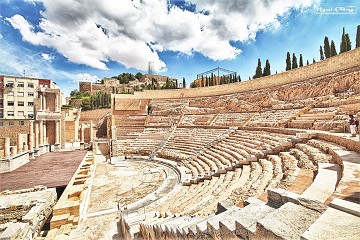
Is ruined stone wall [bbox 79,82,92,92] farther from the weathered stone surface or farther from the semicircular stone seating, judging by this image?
the weathered stone surface

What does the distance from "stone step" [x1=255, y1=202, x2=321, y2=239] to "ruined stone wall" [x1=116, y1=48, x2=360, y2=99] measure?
68.6 feet

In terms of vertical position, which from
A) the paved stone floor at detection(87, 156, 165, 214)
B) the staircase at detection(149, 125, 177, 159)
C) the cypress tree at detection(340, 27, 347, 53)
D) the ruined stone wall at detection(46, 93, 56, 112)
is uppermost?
the cypress tree at detection(340, 27, 347, 53)

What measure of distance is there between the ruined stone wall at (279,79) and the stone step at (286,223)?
20919mm

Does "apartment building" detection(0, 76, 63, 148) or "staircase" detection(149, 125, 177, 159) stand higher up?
"apartment building" detection(0, 76, 63, 148)

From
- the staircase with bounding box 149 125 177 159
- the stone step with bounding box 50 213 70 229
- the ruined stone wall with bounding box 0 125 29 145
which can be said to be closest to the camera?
the stone step with bounding box 50 213 70 229

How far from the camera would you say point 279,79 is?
76.4 feet

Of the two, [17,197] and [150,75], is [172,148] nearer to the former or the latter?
[17,197]

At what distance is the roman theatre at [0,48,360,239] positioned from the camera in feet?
7.47

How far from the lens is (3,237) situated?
4930mm

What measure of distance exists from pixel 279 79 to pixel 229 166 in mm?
18749

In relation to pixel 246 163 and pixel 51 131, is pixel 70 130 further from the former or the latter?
pixel 246 163

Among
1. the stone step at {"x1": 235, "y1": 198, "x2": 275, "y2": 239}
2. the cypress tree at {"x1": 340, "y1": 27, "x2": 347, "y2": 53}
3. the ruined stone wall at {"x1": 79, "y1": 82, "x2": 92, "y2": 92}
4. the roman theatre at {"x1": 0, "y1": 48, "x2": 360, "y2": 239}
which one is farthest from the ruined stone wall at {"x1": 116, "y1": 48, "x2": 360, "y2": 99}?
the ruined stone wall at {"x1": 79, "y1": 82, "x2": 92, "y2": 92}

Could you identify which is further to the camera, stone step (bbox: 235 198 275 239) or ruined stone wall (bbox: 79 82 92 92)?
ruined stone wall (bbox: 79 82 92 92)

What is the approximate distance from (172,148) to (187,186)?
796 centimetres
